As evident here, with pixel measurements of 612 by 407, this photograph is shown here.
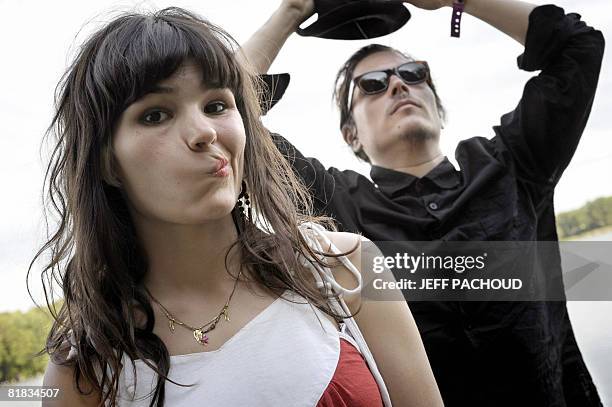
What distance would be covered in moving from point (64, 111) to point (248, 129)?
0.42 metres

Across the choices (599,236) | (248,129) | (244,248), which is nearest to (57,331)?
(244,248)

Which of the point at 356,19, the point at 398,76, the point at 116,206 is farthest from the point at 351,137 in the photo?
the point at 116,206

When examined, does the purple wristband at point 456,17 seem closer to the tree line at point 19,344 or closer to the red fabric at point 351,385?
the red fabric at point 351,385

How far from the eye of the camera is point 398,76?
273cm

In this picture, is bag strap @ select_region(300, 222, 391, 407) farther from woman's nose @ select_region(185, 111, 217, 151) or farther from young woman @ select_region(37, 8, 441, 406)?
woman's nose @ select_region(185, 111, 217, 151)

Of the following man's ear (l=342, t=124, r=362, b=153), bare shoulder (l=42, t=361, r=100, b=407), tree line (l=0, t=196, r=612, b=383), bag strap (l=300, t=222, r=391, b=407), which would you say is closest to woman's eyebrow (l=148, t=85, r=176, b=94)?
bag strap (l=300, t=222, r=391, b=407)

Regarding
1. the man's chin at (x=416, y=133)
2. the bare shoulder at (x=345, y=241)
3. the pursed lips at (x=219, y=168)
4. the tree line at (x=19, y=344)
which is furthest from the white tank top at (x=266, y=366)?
the man's chin at (x=416, y=133)

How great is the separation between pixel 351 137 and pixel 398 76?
0.43 m

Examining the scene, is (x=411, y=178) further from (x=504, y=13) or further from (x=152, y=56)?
(x=152, y=56)

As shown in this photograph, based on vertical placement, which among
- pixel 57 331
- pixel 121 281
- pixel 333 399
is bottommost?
pixel 333 399

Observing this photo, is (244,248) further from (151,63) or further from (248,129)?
(151,63)

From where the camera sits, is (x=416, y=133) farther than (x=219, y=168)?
Yes

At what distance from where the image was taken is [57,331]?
1.54 m

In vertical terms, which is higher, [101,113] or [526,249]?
[101,113]
